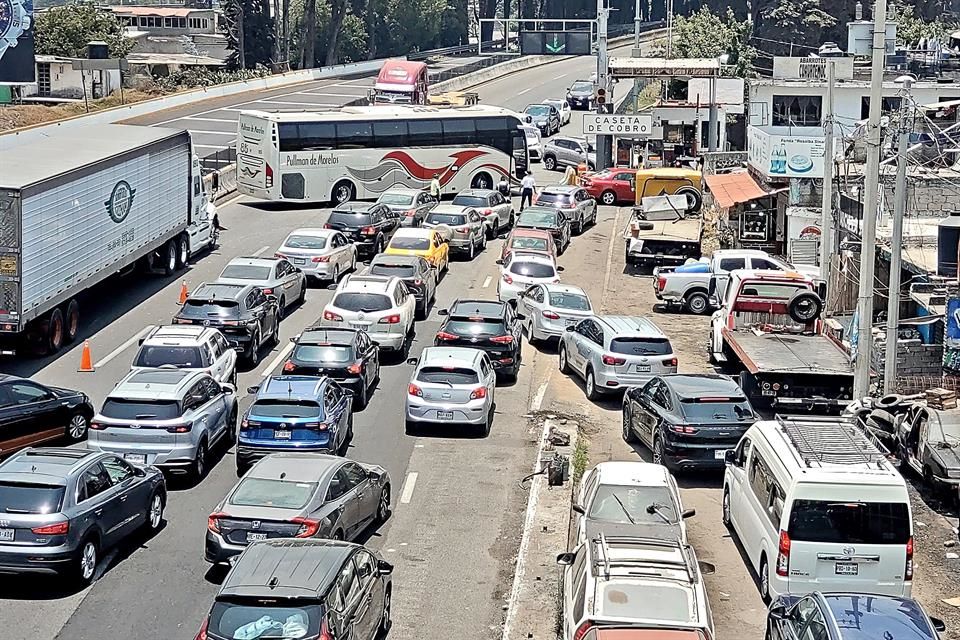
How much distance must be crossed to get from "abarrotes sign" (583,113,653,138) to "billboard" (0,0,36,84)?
139 ft

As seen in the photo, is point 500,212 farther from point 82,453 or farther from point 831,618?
point 831,618

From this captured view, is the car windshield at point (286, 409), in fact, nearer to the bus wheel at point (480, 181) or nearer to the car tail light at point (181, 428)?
the car tail light at point (181, 428)

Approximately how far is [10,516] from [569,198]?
3260 cm

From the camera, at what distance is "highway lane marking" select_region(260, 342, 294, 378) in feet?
90.3

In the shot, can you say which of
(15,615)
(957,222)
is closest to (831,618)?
(15,615)

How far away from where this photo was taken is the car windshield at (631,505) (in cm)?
1647

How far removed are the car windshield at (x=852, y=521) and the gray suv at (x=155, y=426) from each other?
9.16 meters

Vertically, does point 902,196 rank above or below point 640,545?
above

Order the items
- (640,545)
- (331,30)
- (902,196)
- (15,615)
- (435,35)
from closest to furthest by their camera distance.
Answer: (640,545)
(15,615)
(902,196)
(331,30)
(435,35)

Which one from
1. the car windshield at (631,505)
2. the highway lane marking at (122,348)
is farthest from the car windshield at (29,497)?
the highway lane marking at (122,348)

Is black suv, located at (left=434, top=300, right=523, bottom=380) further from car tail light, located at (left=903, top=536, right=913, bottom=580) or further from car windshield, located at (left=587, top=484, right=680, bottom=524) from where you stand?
car tail light, located at (left=903, top=536, right=913, bottom=580)

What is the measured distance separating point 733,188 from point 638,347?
63.3 ft

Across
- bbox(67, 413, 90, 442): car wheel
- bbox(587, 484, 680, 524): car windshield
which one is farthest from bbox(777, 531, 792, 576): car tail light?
bbox(67, 413, 90, 442): car wheel

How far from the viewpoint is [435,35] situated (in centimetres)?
13150
